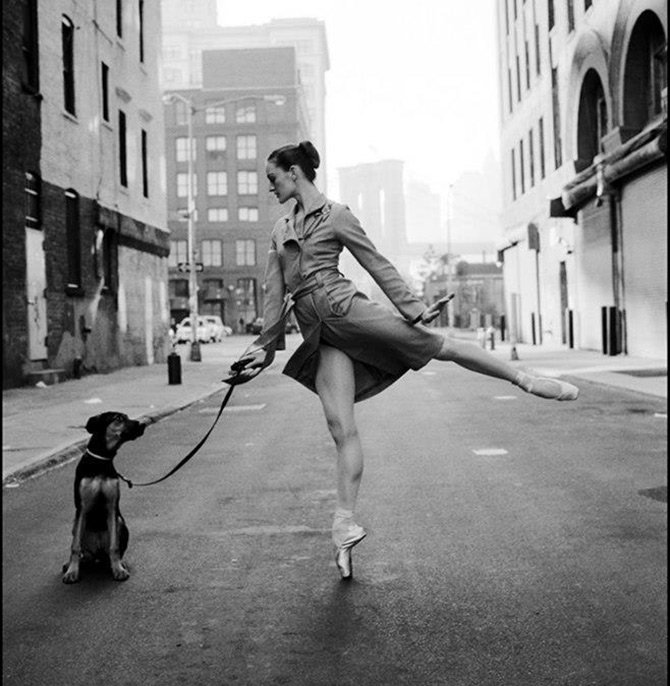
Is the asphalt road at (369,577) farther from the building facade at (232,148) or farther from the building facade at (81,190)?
the building facade at (232,148)

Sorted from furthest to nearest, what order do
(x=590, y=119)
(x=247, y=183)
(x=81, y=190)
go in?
(x=247, y=183) → (x=590, y=119) → (x=81, y=190)

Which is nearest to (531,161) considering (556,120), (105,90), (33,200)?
(556,120)

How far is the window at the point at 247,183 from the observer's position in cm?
4512

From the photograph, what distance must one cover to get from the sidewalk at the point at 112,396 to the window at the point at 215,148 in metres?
13.5

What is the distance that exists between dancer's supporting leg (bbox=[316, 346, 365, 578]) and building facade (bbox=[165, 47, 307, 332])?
26445 millimetres

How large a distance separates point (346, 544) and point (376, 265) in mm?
1420

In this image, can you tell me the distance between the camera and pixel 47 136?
20.9 metres

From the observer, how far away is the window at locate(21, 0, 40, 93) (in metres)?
20.1

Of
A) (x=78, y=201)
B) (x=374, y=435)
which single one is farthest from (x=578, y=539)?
(x=78, y=201)

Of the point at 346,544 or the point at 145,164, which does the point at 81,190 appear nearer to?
the point at 145,164

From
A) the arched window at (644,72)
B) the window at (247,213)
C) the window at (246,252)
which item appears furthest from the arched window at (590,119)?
the window at (246,252)

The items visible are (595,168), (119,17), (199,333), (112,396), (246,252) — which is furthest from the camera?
(246,252)

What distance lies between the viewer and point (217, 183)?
4656 cm

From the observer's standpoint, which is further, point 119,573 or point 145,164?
point 145,164
